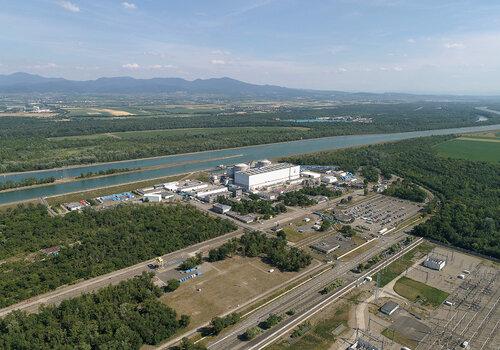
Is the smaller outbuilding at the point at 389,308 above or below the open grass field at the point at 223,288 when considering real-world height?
above

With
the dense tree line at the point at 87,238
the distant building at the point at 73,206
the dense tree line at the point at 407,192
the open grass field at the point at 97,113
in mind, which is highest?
the open grass field at the point at 97,113

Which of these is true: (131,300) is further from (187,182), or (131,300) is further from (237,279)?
(187,182)

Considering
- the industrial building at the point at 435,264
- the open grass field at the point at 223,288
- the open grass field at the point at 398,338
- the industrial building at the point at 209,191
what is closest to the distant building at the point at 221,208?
the industrial building at the point at 209,191

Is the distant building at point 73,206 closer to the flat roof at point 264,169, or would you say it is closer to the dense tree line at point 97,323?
the dense tree line at point 97,323

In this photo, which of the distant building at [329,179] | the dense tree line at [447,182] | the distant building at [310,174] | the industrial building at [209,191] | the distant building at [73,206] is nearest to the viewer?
the dense tree line at [447,182]

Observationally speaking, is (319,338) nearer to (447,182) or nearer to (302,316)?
(302,316)

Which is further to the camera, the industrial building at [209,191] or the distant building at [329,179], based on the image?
the distant building at [329,179]

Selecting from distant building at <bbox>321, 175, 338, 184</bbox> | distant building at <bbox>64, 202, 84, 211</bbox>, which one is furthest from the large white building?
distant building at <bbox>64, 202, 84, 211</bbox>

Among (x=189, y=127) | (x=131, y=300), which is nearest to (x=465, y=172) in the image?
(x=131, y=300)
